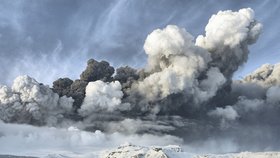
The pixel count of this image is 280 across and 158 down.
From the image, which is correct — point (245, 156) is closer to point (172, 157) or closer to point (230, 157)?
point (230, 157)

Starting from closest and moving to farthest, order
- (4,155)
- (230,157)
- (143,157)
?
(143,157)
(230,157)
(4,155)

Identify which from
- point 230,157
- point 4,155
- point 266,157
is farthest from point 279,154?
point 4,155

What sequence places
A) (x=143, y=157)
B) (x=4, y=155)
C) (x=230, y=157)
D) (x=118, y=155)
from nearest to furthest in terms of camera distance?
(x=143, y=157), (x=118, y=155), (x=230, y=157), (x=4, y=155)

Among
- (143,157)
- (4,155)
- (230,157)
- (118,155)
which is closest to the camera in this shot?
(143,157)

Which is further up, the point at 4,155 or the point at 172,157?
the point at 4,155

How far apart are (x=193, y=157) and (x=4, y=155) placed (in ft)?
322

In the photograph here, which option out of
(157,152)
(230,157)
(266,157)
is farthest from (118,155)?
(266,157)

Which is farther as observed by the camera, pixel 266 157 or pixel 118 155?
pixel 266 157

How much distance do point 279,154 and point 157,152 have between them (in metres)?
28.3

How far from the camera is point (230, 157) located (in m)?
89.6

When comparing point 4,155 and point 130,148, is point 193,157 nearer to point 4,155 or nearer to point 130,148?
point 130,148

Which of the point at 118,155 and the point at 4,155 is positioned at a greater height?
the point at 4,155

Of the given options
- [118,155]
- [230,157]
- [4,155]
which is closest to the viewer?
[118,155]

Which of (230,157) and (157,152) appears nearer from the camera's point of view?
(157,152)
